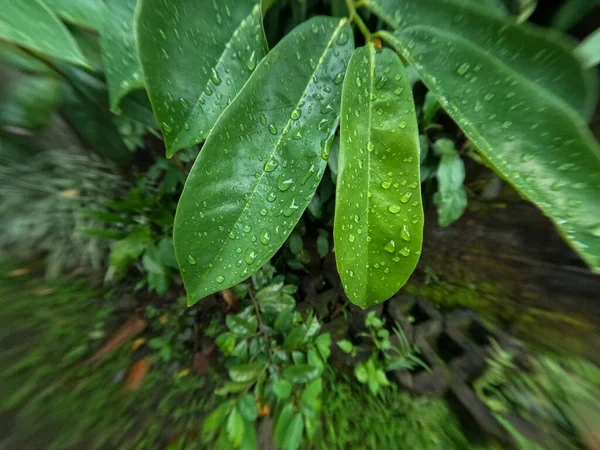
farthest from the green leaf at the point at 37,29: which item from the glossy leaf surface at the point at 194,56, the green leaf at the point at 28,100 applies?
the green leaf at the point at 28,100

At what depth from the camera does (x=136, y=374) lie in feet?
2.93

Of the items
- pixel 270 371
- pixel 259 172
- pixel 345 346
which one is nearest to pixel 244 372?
pixel 270 371

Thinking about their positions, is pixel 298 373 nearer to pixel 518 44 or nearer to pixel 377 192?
pixel 377 192

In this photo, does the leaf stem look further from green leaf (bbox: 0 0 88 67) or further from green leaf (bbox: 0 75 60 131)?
green leaf (bbox: 0 75 60 131)

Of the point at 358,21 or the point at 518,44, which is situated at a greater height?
the point at 358,21

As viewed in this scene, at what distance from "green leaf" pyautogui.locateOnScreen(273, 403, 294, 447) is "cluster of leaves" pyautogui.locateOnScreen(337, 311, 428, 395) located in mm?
280

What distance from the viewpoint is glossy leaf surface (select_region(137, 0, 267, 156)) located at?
27 cm

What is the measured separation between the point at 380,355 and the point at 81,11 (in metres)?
1.06

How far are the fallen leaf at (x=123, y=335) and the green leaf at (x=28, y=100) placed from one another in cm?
81

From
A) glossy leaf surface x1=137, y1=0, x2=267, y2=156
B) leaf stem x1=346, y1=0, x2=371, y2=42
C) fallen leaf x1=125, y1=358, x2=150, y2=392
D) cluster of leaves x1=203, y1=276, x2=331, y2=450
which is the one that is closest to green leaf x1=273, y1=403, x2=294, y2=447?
cluster of leaves x1=203, y1=276, x2=331, y2=450

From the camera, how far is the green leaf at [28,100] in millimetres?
382

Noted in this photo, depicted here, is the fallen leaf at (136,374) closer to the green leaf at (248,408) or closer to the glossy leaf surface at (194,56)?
the green leaf at (248,408)

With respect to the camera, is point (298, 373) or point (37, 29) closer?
point (37, 29)

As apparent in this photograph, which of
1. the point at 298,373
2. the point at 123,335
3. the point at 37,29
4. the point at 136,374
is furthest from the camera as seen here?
the point at 123,335
